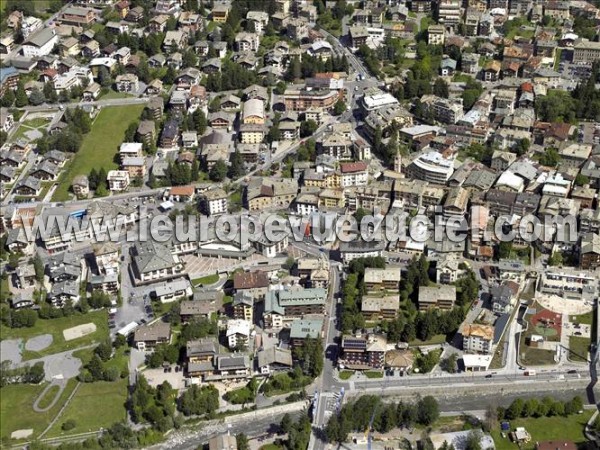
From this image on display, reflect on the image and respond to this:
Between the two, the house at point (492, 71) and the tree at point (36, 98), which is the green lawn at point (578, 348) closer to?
the house at point (492, 71)

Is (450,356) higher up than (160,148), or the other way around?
(160,148)

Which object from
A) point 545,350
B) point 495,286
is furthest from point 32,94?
point 545,350

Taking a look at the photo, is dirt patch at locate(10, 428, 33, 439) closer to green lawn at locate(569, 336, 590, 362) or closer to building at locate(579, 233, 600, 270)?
green lawn at locate(569, 336, 590, 362)

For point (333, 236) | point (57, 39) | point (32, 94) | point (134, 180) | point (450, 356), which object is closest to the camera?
point (450, 356)

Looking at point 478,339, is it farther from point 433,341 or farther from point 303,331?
point 303,331

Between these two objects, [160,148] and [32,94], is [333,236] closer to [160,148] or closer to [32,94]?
[160,148]

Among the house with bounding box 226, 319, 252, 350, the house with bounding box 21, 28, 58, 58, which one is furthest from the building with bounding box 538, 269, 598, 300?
the house with bounding box 21, 28, 58, 58
